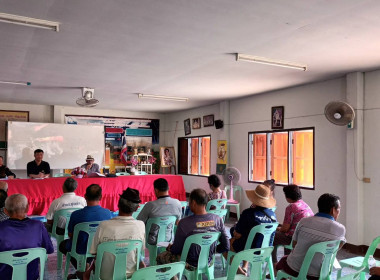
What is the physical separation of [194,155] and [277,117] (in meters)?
4.13

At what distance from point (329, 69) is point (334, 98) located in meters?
0.85

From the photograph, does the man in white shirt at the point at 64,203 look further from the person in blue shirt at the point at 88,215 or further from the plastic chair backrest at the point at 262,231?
the plastic chair backrest at the point at 262,231

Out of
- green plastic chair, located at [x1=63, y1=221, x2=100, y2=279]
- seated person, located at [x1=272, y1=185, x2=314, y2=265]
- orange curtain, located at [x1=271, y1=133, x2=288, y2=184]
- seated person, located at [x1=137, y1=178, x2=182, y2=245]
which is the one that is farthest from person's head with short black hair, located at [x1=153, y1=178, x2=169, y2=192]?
orange curtain, located at [x1=271, y1=133, x2=288, y2=184]

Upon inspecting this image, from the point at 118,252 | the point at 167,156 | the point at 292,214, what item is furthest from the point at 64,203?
the point at 167,156

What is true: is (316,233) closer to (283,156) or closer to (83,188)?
(83,188)

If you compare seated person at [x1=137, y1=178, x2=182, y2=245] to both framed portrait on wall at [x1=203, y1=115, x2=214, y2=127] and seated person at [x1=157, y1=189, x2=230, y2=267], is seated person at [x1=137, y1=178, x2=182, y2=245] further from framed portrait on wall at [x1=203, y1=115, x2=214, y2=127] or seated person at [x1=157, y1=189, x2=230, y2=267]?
framed portrait on wall at [x1=203, y1=115, x2=214, y2=127]

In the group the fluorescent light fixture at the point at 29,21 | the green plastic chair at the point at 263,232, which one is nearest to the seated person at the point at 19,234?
the fluorescent light fixture at the point at 29,21

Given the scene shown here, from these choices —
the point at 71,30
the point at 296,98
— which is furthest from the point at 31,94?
the point at 296,98

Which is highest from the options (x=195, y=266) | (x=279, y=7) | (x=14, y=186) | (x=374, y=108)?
(x=279, y=7)

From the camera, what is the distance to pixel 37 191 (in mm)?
6094

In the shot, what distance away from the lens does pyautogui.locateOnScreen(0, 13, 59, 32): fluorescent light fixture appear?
3.38 meters

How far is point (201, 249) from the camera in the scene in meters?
3.02

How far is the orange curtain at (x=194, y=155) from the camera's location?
1091 cm

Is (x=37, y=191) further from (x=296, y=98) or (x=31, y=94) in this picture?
(x=296, y=98)
